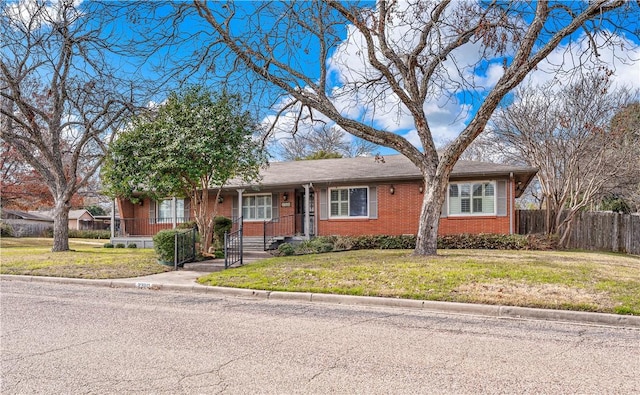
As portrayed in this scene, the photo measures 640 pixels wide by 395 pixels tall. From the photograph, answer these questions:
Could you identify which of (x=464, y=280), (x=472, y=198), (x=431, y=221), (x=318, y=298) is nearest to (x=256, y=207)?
(x=472, y=198)

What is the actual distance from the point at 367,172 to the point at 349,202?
1.54m

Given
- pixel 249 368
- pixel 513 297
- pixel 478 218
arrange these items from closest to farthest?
pixel 249 368 → pixel 513 297 → pixel 478 218

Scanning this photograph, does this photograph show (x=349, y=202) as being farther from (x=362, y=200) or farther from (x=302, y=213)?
(x=302, y=213)

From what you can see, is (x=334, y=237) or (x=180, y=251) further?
(x=334, y=237)

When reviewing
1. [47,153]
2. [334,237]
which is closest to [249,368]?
[334,237]

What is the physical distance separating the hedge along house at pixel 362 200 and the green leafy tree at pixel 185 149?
2.07m

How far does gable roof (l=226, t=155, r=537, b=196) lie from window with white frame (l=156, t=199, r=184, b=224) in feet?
14.9

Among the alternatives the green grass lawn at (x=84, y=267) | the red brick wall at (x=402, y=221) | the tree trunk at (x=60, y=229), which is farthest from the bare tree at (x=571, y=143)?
the tree trunk at (x=60, y=229)

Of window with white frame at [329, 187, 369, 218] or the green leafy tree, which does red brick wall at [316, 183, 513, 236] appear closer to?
window with white frame at [329, 187, 369, 218]

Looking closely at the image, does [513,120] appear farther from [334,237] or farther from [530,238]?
[334,237]

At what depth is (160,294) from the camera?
920cm

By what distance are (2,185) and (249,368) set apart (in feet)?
108

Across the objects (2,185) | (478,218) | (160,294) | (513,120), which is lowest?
(160,294)

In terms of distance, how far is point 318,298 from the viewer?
8.30 m
